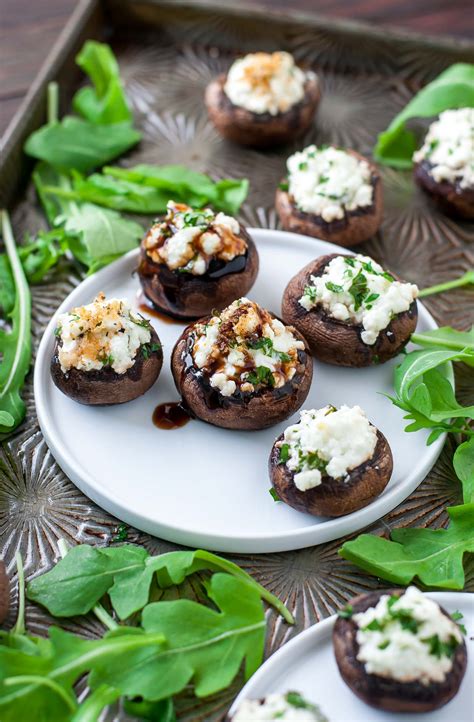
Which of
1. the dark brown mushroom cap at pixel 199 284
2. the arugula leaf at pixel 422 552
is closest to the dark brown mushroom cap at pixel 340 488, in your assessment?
the arugula leaf at pixel 422 552

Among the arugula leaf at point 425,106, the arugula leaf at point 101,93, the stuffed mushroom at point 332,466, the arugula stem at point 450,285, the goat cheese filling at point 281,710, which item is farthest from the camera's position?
the arugula leaf at point 101,93

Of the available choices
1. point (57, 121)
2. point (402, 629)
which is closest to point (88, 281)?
point (57, 121)

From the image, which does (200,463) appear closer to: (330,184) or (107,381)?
(107,381)

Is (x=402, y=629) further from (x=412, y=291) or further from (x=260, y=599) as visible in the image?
(x=412, y=291)

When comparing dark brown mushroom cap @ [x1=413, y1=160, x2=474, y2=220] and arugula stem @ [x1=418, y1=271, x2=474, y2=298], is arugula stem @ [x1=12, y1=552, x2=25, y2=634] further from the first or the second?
dark brown mushroom cap @ [x1=413, y1=160, x2=474, y2=220]

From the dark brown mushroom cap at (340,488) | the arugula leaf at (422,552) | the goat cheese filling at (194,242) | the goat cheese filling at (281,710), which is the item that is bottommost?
the arugula leaf at (422,552)

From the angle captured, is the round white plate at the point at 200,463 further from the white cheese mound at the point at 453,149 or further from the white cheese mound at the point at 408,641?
the white cheese mound at the point at 453,149

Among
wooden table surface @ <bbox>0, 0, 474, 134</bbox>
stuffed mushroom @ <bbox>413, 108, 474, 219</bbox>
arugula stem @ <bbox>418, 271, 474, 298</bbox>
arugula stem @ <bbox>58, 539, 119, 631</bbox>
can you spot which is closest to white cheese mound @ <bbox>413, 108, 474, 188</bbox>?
stuffed mushroom @ <bbox>413, 108, 474, 219</bbox>
